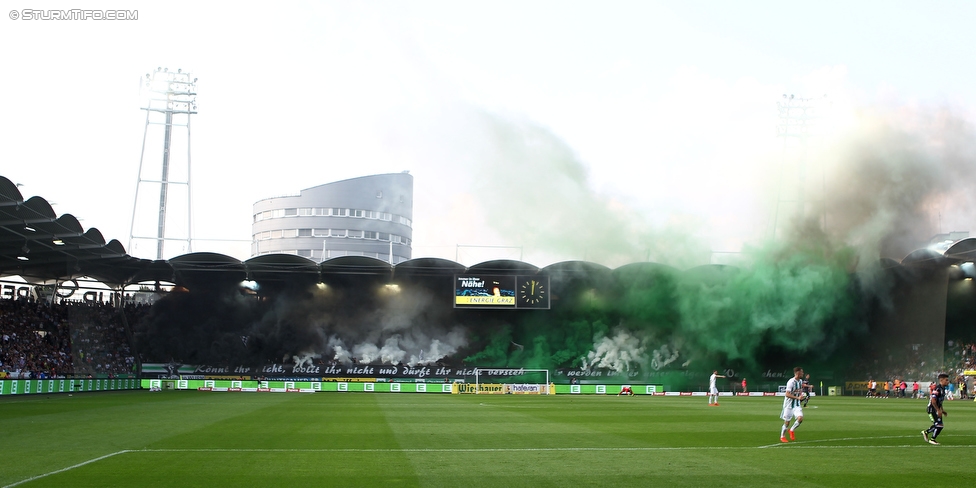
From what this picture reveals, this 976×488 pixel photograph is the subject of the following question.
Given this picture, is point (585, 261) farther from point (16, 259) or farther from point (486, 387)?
point (16, 259)

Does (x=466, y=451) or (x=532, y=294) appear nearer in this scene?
(x=466, y=451)

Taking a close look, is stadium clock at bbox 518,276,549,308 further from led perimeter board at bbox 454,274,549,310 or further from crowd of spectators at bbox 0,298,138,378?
crowd of spectators at bbox 0,298,138,378

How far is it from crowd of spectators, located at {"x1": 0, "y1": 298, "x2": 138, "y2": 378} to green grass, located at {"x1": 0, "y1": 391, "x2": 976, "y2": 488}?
94.0 feet

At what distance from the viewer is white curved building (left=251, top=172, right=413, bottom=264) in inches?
3824

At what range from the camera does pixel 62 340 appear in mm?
58281

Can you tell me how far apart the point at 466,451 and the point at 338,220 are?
8408 cm

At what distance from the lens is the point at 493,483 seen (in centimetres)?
1177

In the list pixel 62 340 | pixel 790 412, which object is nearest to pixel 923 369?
pixel 790 412

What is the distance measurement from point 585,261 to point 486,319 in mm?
11874

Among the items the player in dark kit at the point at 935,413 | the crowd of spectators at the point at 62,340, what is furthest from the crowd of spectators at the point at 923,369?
the crowd of spectators at the point at 62,340

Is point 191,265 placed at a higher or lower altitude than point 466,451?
higher

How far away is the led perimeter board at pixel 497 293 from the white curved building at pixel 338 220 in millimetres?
33699

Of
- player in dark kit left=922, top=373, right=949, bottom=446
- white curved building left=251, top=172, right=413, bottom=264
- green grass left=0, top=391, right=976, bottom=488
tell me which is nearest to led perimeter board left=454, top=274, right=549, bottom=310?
white curved building left=251, top=172, right=413, bottom=264

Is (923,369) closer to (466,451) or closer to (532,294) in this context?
(532,294)
